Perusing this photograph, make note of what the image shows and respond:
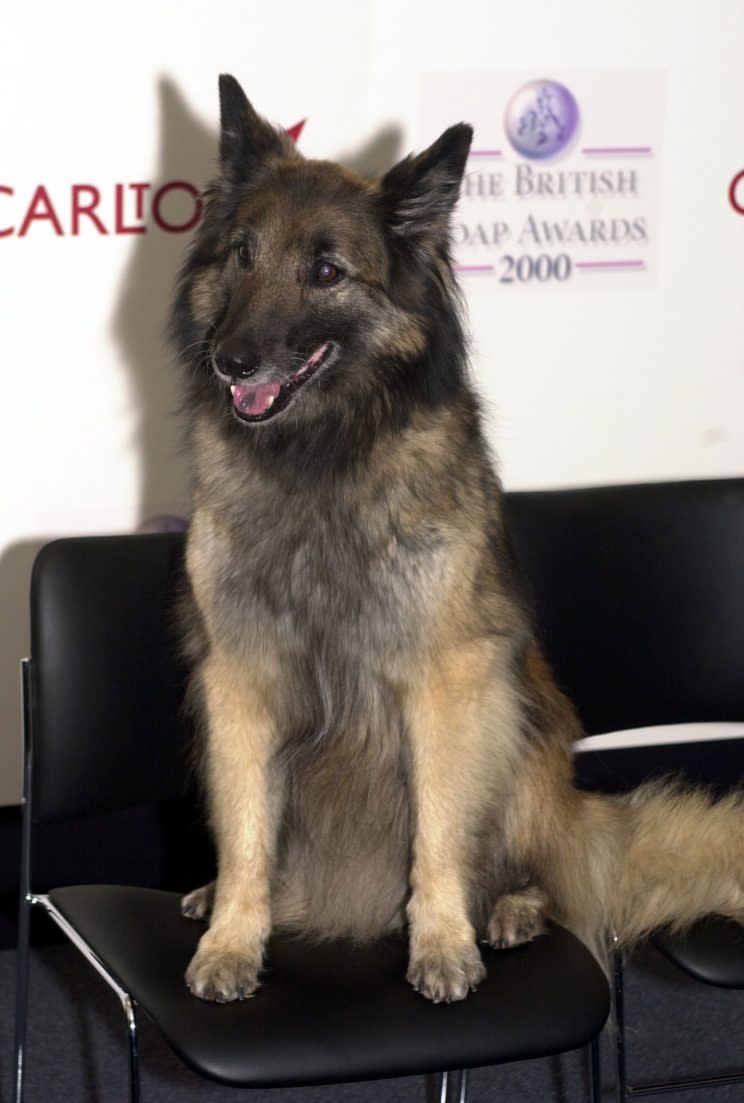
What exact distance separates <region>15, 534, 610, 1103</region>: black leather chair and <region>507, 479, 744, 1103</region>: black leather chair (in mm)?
568

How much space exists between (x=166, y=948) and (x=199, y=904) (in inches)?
5.8

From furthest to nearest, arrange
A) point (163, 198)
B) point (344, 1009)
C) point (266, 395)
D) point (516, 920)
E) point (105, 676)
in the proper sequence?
point (163, 198), point (105, 676), point (516, 920), point (266, 395), point (344, 1009)

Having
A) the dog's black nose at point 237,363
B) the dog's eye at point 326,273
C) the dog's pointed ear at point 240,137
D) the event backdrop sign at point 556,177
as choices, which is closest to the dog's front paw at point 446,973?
the dog's black nose at point 237,363

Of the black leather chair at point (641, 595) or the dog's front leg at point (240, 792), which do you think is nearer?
the dog's front leg at point (240, 792)

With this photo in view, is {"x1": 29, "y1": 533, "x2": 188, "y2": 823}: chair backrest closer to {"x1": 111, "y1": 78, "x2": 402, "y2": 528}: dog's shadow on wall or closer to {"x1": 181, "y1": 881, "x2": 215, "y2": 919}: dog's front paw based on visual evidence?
{"x1": 181, "y1": 881, "x2": 215, "y2": 919}: dog's front paw

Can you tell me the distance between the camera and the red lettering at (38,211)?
2.79 m

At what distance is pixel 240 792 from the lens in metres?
2.14

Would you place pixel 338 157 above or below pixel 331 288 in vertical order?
above

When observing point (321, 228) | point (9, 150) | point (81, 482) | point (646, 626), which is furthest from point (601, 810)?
point (9, 150)

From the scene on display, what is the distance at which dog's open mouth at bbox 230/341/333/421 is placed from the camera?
6.70ft

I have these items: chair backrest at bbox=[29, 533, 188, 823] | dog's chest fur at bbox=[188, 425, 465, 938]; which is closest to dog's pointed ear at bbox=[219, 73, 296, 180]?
dog's chest fur at bbox=[188, 425, 465, 938]

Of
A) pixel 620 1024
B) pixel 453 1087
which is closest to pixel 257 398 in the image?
pixel 620 1024

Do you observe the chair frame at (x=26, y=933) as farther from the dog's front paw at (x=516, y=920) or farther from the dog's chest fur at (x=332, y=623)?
the dog's chest fur at (x=332, y=623)

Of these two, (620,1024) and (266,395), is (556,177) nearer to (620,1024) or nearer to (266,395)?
(266,395)
